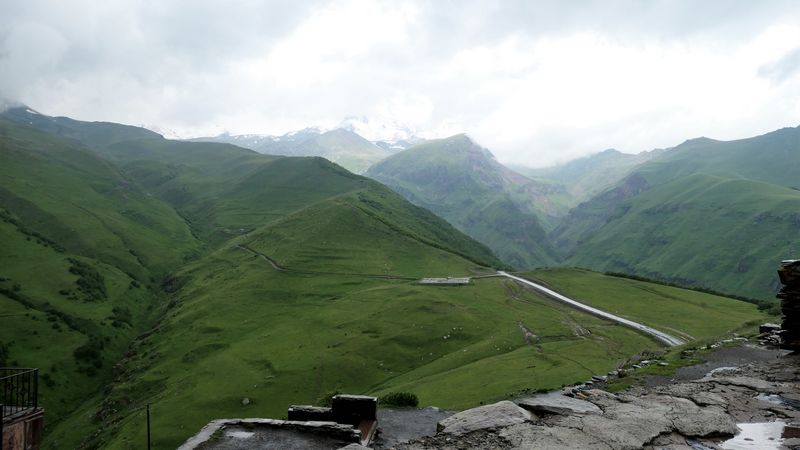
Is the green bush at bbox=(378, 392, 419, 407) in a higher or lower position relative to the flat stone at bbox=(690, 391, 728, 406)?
lower

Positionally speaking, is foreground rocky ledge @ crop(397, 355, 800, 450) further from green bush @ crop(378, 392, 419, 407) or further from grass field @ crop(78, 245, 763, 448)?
grass field @ crop(78, 245, 763, 448)

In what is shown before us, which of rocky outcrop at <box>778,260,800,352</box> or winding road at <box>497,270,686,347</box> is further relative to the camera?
winding road at <box>497,270,686,347</box>

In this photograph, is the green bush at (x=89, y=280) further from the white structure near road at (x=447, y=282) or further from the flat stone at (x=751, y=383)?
the flat stone at (x=751, y=383)

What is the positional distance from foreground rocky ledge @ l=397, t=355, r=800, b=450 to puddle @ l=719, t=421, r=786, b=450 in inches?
7.3

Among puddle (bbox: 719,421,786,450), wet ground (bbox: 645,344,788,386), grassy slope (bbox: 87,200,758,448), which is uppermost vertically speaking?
puddle (bbox: 719,421,786,450)

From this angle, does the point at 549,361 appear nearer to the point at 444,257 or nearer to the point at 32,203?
the point at 444,257

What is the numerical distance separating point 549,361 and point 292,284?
90.4 metres

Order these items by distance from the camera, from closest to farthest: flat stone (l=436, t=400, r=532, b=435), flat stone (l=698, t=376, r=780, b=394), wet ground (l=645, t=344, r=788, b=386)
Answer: flat stone (l=436, t=400, r=532, b=435) < flat stone (l=698, t=376, r=780, b=394) < wet ground (l=645, t=344, r=788, b=386)

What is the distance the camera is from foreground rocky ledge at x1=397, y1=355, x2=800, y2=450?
42.2ft

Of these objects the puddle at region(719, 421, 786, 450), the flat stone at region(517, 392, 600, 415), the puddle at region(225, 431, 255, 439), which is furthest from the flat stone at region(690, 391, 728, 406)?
the puddle at region(225, 431, 255, 439)

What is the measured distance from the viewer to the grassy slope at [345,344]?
191 feet

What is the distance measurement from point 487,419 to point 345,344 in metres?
71.1

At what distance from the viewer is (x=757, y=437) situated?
44.0ft

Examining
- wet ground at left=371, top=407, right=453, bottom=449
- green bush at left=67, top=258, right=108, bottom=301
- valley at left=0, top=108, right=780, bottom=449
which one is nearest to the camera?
wet ground at left=371, top=407, right=453, bottom=449
